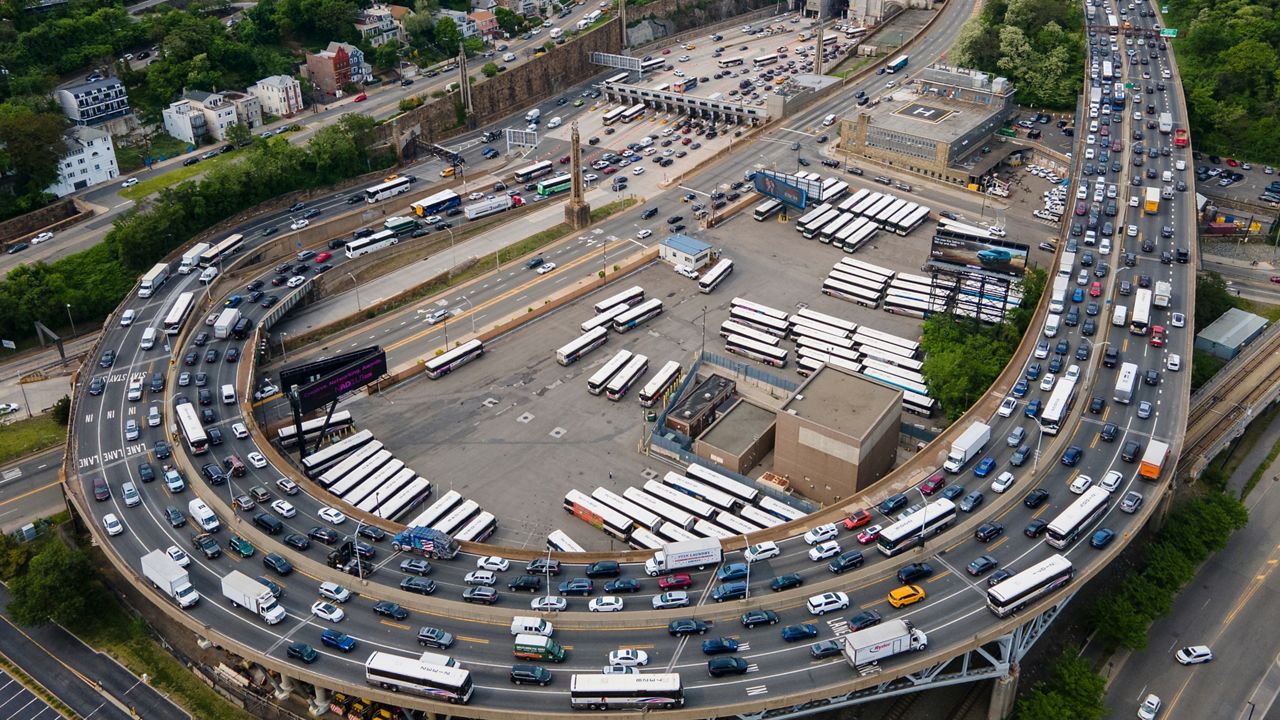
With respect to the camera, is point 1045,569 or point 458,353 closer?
point 1045,569

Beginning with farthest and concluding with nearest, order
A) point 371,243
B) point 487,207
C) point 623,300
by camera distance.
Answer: point 487,207
point 371,243
point 623,300

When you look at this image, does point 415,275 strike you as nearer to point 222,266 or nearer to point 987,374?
point 222,266

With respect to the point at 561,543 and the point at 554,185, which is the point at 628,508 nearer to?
the point at 561,543

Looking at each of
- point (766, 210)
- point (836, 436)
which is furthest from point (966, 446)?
point (766, 210)

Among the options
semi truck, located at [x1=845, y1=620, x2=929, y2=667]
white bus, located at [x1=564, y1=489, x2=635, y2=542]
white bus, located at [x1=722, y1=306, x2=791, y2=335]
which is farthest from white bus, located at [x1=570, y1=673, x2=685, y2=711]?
white bus, located at [x1=722, y1=306, x2=791, y2=335]

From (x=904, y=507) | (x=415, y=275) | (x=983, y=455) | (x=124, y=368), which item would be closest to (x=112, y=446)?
(x=124, y=368)
